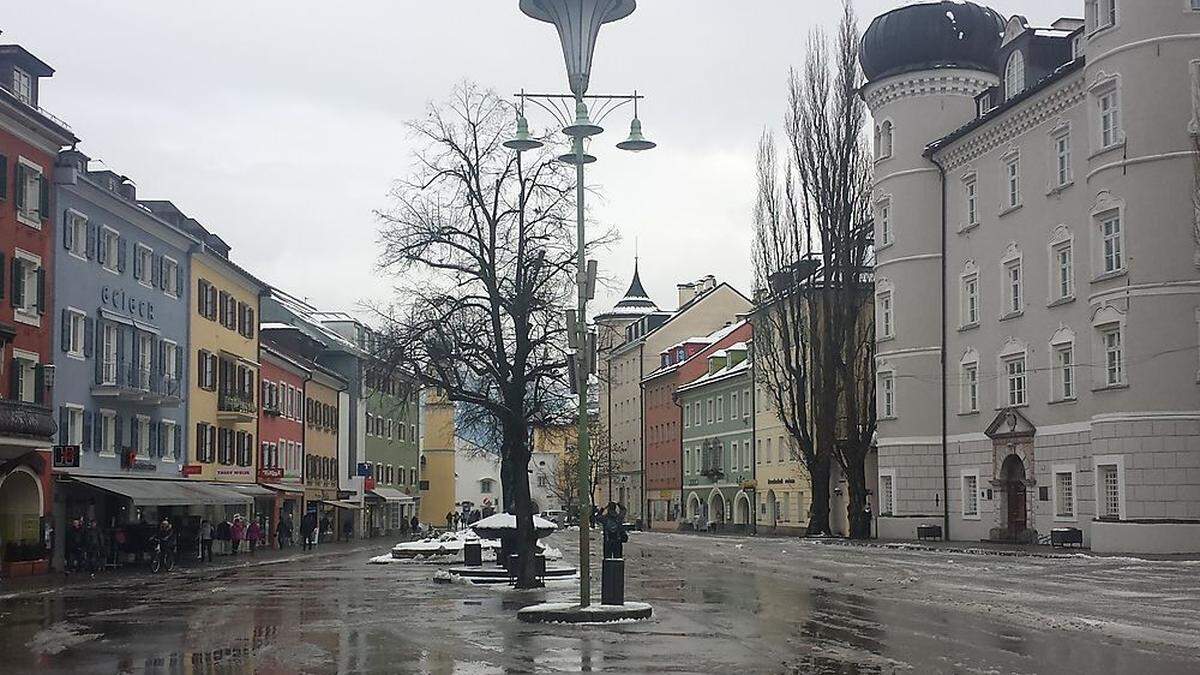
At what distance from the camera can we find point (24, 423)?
3753cm

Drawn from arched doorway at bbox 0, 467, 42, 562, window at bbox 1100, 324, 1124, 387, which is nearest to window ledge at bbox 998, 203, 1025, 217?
window at bbox 1100, 324, 1124, 387

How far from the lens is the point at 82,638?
19.7 m

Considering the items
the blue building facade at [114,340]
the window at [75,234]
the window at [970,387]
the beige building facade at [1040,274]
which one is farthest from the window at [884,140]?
the window at [75,234]

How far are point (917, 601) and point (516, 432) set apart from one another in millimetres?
10244

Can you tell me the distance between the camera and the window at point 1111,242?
142 ft

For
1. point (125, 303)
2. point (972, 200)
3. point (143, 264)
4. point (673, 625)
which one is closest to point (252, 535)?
point (143, 264)

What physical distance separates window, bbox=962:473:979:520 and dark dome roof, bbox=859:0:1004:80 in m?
16.7

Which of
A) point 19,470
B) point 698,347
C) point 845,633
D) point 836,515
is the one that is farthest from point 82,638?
point 698,347

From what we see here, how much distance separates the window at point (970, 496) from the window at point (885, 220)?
10737 mm

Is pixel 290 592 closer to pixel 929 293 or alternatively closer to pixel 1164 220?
pixel 1164 220

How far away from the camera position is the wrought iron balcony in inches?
1438

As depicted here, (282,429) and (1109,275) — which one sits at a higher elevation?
(1109,275)

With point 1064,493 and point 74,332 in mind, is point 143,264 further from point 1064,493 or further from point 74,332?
point 1064,493

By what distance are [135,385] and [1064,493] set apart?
3151cm
